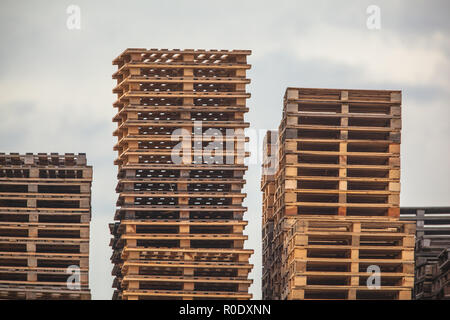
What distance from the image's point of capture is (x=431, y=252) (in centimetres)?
3744

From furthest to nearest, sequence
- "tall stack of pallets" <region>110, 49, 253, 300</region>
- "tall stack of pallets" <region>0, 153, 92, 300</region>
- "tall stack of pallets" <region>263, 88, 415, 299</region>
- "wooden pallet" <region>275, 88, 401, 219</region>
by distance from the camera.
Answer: "tall stack of pallets" <region>0, 153, 92, 300</region>, "tall stack of pallets" <region>110, 49, 253, 300</region>, "wooden pallet" <region>275, 88, 401, 219</region>, "tall stack of pallets" <region>263, 88, 415, 299</region>

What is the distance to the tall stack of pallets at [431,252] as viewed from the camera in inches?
1283

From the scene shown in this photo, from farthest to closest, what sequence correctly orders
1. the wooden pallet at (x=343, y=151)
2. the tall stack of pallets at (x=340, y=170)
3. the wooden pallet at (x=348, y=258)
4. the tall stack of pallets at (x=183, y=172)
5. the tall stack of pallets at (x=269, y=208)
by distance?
the tall stack of pallets at (x=269, y=208) < the tall stack of pallets at (x=183, y=172) < the wooden pallet at (x=343, y=151) < the tall stack of pallets at (x=340, y=170) < the wooden pallet at (x=348, y=258)

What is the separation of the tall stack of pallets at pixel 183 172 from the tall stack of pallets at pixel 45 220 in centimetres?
112

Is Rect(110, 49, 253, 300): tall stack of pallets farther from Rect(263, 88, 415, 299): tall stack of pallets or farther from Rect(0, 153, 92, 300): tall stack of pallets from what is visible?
Rect(263, 88, 415, 299): tall stack of pallets

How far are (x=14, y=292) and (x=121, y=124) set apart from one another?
558 cm

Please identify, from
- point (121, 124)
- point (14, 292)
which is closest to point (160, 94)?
point (121, 124)

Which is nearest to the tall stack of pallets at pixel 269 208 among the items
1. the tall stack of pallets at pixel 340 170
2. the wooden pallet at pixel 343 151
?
the tall stack of pallets at pixel 340 170

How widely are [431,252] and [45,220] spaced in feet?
38.8

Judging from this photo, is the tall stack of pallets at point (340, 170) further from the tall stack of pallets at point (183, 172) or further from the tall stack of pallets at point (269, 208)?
the tall stack of pallets at point (269, 208)

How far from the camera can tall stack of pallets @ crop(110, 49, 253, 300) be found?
3216cm

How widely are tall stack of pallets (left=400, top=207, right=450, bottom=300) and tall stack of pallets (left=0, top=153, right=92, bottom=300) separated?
30.9 feet

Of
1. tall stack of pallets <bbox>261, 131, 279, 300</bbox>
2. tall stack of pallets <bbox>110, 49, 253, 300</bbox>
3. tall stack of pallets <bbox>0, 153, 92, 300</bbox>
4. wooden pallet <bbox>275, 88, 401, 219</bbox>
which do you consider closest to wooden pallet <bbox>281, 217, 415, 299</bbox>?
wooden pallet <bbox>275, 88, 401, 219</bbox>

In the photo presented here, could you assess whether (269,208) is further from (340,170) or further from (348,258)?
(348,258)
